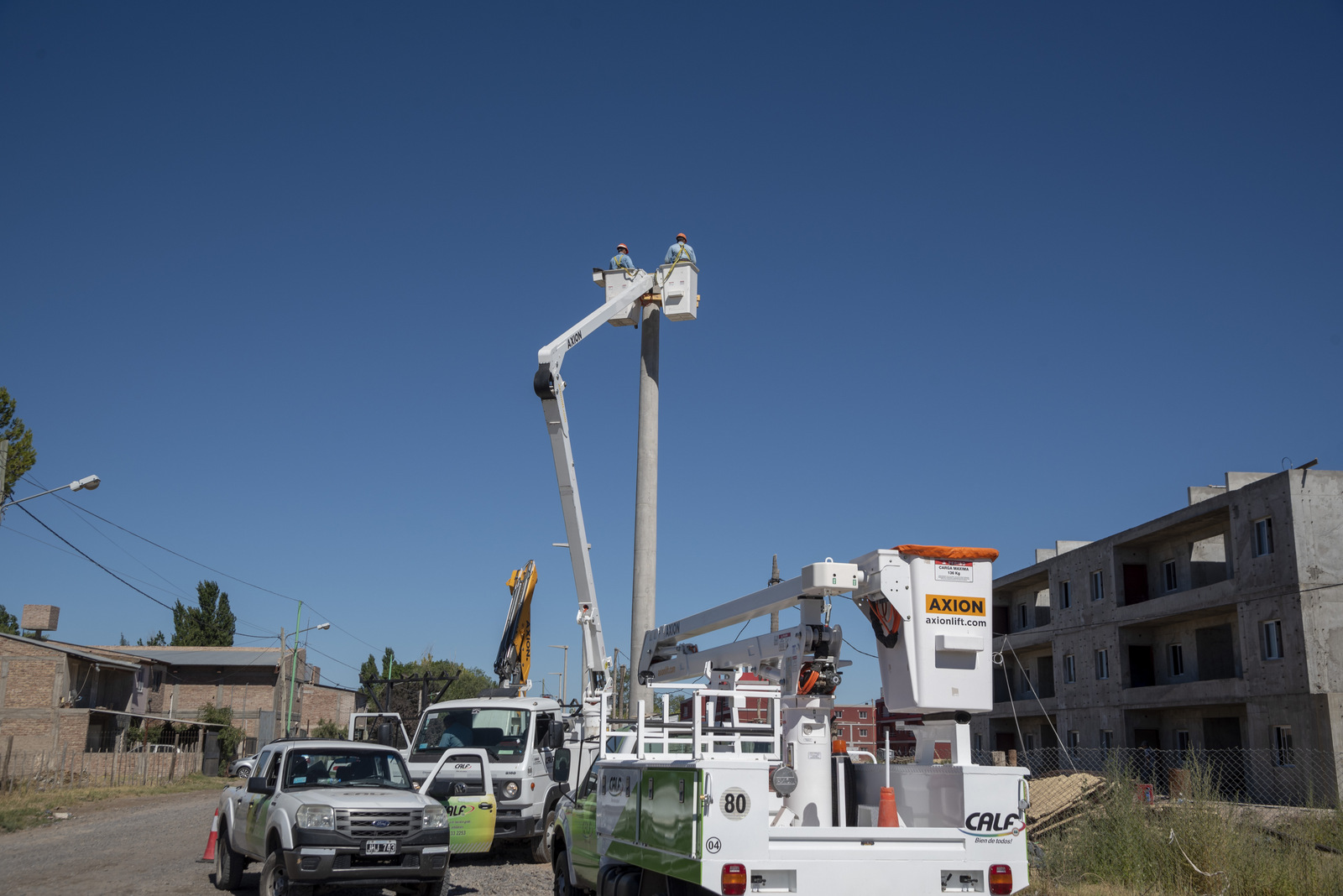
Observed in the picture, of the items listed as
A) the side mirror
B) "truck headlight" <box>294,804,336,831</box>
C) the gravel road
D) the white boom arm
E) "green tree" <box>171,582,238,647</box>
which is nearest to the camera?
the side mirror

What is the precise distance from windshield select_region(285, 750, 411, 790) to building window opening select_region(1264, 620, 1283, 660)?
27.3 m

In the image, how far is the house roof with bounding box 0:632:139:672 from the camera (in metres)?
42.8

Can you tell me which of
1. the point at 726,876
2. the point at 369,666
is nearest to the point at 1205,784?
the point at 726,876

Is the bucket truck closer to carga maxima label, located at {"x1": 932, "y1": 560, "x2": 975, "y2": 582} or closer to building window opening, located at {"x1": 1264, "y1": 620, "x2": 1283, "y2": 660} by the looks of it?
carga maxima label, located at {"x1": 932, "y1": 560, "x2": 975, "y2": 582}

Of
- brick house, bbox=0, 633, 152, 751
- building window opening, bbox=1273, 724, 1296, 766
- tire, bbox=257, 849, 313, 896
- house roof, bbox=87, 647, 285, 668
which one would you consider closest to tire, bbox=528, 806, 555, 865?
tire, bbox=257, 849, 313, 896

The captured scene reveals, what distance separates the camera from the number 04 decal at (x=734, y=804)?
7.25m

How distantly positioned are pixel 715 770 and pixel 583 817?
3.61 meters

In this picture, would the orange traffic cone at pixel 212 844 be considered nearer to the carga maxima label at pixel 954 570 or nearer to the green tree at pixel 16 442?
the carga maxima label at pixel 954 570

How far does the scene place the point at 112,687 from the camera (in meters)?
50.3

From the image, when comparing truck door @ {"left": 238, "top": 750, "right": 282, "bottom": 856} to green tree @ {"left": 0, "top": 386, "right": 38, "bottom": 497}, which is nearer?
truck door @ {"left": 238, "top": 750, "right": 282, "bottom": 856}

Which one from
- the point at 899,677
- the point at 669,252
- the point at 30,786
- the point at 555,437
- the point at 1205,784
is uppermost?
the point at 669,252

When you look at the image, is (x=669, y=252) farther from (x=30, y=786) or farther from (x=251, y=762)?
(x=30, y=786)

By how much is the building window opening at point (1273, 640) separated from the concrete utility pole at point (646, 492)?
60.7ft

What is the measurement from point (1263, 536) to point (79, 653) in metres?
44.8
